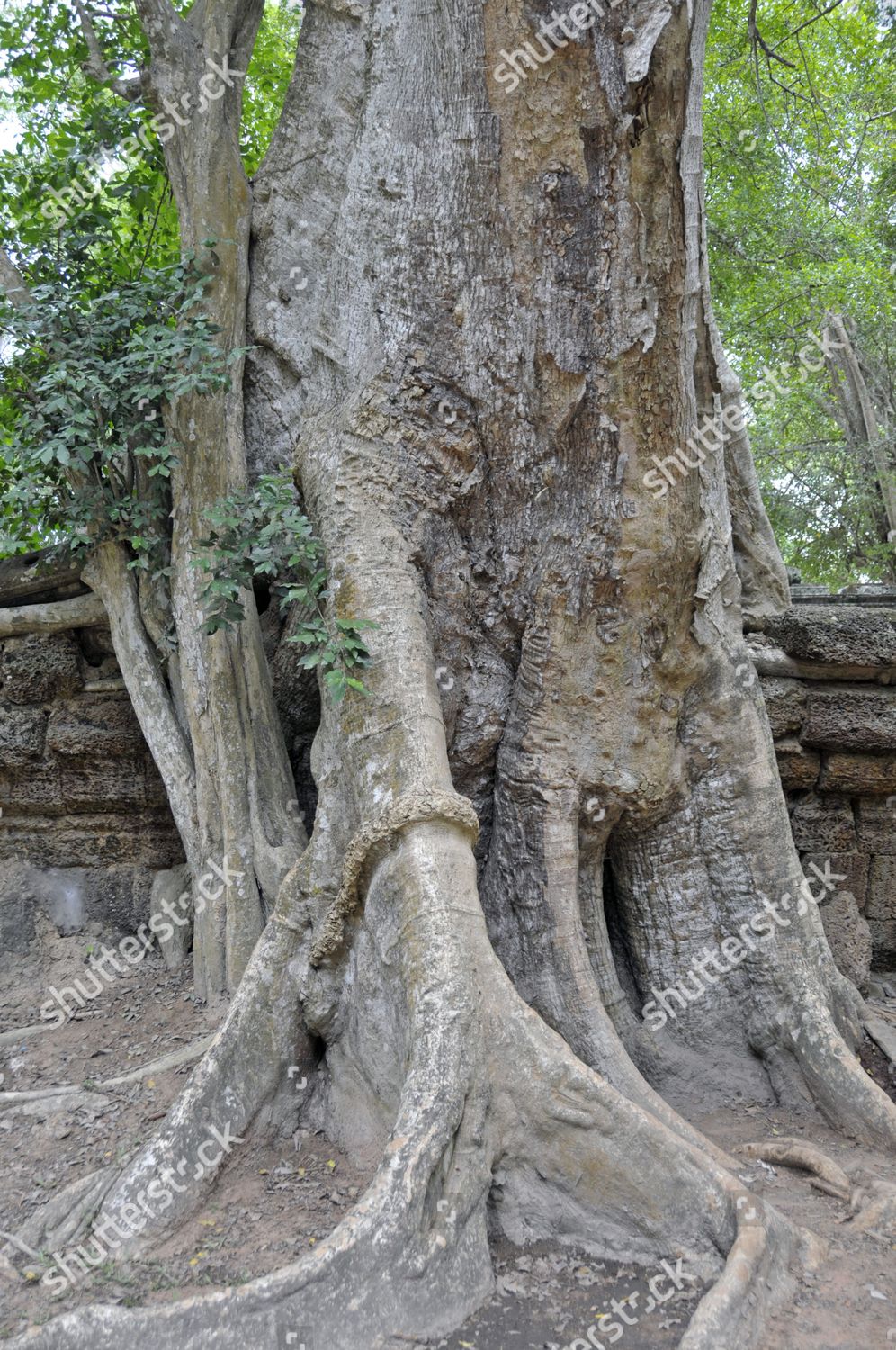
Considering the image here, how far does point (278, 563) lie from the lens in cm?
374

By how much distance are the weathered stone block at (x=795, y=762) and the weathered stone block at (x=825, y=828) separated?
7.0 inches

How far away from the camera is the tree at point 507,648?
2.86 meters

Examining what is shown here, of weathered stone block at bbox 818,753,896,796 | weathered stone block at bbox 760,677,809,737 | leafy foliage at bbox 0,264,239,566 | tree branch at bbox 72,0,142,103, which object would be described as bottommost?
weathered stone block at bbox 818,753,896,796

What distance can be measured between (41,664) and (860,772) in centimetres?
419

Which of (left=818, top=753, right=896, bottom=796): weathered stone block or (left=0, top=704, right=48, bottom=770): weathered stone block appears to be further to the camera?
(left=818, top=753, right=896, bottom=796): weathered stone block

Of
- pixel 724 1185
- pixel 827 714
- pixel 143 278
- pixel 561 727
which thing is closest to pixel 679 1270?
pixel 724 1185

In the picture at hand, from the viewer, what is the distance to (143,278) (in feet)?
14.4

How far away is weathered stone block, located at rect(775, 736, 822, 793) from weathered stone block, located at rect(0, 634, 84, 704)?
3591 mm

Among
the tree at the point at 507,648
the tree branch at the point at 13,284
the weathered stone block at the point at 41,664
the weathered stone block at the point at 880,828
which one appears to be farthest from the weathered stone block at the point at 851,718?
the tree branch at the point at 13,284

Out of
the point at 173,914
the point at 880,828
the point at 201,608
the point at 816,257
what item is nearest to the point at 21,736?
the point at 173,914

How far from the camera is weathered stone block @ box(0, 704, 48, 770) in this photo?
5.02 m

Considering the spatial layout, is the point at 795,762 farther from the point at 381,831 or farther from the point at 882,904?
the point at 381,831

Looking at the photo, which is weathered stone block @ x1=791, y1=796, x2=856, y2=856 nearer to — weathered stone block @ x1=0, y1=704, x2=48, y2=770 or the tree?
the tree

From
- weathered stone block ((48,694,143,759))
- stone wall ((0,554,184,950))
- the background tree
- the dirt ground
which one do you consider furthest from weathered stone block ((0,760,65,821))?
the background tree
